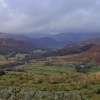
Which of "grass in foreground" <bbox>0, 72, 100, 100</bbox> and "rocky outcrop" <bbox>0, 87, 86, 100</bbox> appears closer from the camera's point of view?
"rocky outcrop" <bbox>0, 87, 86, 100</bbox>

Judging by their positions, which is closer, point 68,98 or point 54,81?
point 68,98

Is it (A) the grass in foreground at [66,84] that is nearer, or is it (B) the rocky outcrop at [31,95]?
(B) the rocky outcrop at [31,95]

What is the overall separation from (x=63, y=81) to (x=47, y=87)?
115 inches

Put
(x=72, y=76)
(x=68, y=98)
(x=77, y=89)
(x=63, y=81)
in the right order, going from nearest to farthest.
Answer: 1. (x=68, y=98)
2. (x=77, y=89)
3. (x=63, y=81)
4. (x=72, y=76)

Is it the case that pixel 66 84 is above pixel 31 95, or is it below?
above

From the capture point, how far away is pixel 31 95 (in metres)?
16.0

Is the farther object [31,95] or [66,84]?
[66,84]

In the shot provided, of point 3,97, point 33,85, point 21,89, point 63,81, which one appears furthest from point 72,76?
point 3,97

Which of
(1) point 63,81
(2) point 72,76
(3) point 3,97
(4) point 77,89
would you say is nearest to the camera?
(3) point 3,97

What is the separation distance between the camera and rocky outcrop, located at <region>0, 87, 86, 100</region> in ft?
50.0

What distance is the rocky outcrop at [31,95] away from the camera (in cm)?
1523

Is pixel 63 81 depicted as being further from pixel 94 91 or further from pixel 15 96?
pixel 15 96

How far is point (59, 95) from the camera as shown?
15.4m

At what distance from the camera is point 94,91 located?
55.2ft
